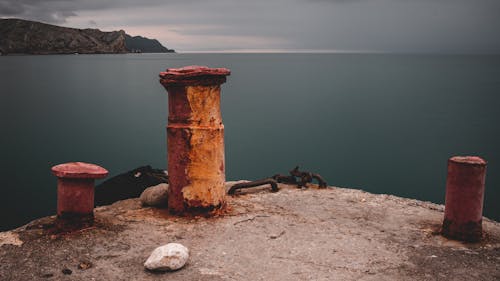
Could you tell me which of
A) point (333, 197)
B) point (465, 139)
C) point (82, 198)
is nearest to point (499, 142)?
point (465, 139)

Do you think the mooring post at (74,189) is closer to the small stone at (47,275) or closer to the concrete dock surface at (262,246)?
the concrete dock surface at (262,246)

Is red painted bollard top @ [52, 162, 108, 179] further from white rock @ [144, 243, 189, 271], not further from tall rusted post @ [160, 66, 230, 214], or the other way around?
white rock @ [144, 243, 189, 271]

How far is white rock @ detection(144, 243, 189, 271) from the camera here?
3975mm

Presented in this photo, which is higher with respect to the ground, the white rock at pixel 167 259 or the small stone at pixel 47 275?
the white rock at pixel 167 259

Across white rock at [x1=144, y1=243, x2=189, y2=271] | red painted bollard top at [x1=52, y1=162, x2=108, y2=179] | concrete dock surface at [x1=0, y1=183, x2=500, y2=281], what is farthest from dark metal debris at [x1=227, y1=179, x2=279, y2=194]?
white rock at [x1=144, y1=243, x2=189, y2=271]

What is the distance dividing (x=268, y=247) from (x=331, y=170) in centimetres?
1418

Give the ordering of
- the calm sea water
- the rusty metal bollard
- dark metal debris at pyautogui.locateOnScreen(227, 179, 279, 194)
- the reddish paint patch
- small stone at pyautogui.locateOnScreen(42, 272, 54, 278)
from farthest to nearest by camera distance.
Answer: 1. the calm sea water
2. dark metal debris at pyautogui.locateOnScreen(227, 179, 279, 194)
3. the reddish paint patch
4. the rusty metal bollard
5. small stone at pyautogui.locateOnScreen(42, 272, 54, 278)

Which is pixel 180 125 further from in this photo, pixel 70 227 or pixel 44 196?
pixel 44 196

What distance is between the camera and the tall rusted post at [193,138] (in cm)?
541

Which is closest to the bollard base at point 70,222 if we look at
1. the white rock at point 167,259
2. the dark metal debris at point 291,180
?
the white rock at point 167,259

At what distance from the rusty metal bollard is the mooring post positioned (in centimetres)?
372

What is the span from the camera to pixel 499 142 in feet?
68.1

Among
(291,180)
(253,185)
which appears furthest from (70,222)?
(291,180)

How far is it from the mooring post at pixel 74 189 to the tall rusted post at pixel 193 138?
95cm
